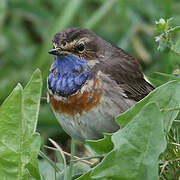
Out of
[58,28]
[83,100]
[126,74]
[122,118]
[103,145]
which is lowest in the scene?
[103,145]

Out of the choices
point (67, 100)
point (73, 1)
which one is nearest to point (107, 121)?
point (67, 100)

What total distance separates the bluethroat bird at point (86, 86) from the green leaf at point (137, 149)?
773mm

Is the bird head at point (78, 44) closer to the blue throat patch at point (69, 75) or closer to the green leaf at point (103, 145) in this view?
the blue throat patch at point (69, 75)

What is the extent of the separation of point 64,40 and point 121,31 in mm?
2810

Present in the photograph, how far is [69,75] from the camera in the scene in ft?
13.9

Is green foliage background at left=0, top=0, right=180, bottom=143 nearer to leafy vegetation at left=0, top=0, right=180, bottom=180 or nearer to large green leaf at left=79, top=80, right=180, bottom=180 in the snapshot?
leafy vegetation at left=0, top=0, right=180, bottom=180

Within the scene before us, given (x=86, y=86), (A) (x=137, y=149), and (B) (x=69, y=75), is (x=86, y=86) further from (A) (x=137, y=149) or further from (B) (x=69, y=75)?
(A) (x=137, y=149)

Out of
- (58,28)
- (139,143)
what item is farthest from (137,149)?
(58,28)

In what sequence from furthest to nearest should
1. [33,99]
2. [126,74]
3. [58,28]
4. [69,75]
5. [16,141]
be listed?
[58,28]
[126,74]
[69,75]
[33,99]
[16,141]

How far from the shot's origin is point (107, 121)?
4.01 m

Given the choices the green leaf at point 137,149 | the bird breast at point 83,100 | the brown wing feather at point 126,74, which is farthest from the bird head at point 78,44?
the green leaf at point 137,149

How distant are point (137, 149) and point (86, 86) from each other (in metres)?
1.06

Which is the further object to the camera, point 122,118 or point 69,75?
point 69,75

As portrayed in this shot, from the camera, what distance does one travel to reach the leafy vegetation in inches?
124
